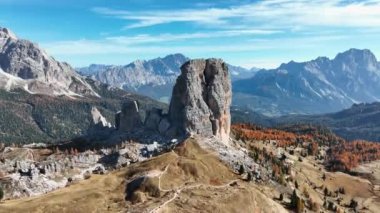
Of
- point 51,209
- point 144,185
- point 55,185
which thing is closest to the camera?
point 51,209

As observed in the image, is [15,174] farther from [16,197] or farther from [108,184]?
[108,184]

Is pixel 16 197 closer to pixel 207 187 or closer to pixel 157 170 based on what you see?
pixel 157 170

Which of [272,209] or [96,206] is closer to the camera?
[96,206]

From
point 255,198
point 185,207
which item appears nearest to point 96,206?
point 185,207

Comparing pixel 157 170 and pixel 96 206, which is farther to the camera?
pixel 157 170

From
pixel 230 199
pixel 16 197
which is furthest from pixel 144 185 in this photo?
pixel 16 197

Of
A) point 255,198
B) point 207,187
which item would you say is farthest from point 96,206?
point 255,198

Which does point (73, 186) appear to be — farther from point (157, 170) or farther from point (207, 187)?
point (207, 187)

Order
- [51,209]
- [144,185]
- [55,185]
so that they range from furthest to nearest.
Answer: [55,185], [144,185], [51,209]
